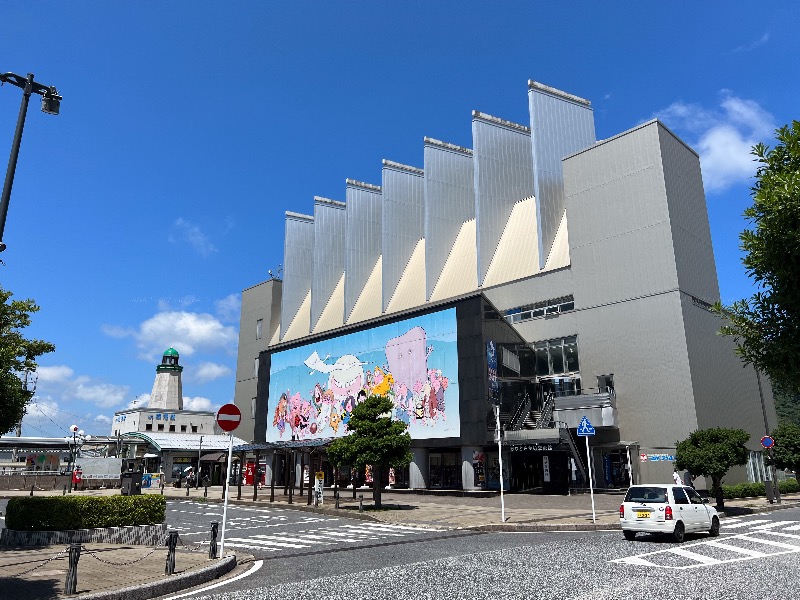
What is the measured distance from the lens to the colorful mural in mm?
40062

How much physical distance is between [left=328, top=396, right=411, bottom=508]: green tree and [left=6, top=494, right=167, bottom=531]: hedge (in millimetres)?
11947

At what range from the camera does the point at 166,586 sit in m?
9.45

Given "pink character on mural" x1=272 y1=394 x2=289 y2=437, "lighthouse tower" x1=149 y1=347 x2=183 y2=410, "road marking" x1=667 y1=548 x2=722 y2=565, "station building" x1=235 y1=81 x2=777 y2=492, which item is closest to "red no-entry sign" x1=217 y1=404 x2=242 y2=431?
"road marking" x1=667 y1=548 x2=722 y2=565

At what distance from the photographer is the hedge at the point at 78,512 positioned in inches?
578

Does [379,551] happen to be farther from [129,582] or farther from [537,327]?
[537,327]

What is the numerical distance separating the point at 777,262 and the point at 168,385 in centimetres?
9699

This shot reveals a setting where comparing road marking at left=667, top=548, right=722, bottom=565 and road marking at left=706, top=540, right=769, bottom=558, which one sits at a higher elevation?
road marking at left=667, top=548, right=722, bottom=565

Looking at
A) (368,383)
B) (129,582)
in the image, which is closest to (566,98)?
(368,383)

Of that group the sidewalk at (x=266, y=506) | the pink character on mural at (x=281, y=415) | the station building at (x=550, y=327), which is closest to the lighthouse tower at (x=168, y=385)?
the pink character on mural at (x=281, y=415)

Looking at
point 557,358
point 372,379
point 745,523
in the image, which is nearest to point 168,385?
point 372,379

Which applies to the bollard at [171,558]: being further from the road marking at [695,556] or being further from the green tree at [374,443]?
the green tree at [374,443]

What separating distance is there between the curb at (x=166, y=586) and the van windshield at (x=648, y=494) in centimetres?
1075

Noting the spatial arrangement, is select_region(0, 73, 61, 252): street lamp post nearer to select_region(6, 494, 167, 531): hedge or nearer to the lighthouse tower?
select_region(6, 494, 167, 531): hedge

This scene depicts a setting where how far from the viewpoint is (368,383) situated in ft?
152
